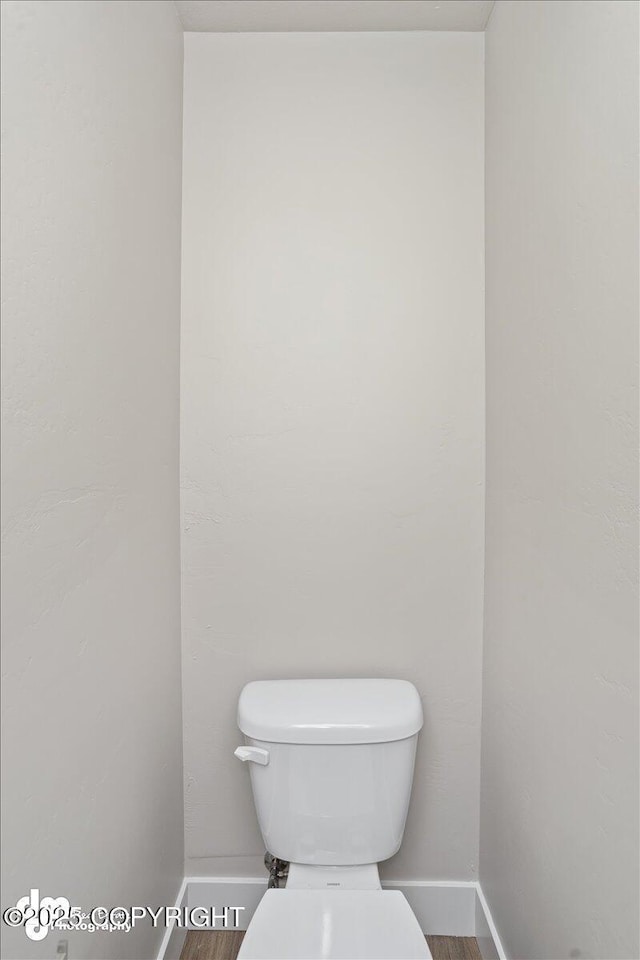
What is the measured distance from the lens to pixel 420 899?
6.17ft

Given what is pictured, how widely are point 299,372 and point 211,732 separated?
0.96 metres

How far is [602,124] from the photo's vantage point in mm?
1086

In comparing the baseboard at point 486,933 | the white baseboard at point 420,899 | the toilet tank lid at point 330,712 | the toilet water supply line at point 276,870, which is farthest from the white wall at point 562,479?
the toilet water supply line at point 276,870

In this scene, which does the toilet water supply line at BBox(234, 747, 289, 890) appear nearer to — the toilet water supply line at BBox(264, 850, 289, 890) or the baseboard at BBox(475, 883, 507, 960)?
the toilet water supply line at BBox(264, 850, 289, 890)

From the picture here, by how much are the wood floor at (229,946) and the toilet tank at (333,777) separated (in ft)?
1.24

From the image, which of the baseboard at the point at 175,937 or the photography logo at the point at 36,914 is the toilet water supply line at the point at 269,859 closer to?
the baseboard at the point at 175,937

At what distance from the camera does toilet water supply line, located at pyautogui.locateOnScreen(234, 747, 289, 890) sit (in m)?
1.63

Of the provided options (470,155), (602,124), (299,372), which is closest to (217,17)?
(470,155)

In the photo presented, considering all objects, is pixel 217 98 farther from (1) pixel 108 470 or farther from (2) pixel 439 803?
(2) pixel 439 803

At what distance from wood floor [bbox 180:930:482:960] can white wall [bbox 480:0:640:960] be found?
0.62 ft

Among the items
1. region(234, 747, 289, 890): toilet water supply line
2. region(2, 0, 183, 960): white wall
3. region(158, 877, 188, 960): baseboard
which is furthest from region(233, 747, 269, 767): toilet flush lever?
region(158, 877, 188, 960): baseboard

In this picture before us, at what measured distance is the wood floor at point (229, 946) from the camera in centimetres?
179

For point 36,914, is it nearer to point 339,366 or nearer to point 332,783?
point 332,783

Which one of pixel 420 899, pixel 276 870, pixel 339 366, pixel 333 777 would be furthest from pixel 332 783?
pixel 339 366
